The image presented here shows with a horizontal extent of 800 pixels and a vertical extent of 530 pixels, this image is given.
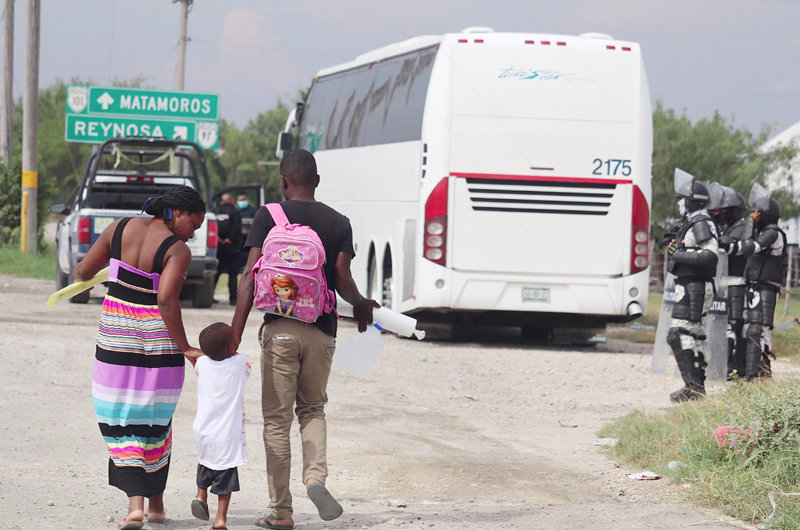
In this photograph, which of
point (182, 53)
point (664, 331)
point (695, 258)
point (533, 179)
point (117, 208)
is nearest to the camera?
point (695, 258)

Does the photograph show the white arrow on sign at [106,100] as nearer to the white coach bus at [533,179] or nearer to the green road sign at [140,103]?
the green road sign at [140,103]

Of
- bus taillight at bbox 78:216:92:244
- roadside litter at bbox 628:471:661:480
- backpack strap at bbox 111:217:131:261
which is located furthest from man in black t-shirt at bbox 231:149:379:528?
bus taillight at bbox 78:216:92:244

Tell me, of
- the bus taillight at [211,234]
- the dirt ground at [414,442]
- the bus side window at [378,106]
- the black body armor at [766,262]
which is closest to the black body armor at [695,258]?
the black body armor at [766,262]

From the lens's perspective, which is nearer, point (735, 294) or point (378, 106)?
point (735, 294)

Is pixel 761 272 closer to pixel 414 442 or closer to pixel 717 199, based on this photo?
pixel 717 199

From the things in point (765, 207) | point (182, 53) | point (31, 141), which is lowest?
point (765, 207)

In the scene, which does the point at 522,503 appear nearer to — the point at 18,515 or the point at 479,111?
the point at 18,515

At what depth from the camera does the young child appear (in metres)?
5.46

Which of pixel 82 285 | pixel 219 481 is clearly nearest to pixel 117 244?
pixel 82 285

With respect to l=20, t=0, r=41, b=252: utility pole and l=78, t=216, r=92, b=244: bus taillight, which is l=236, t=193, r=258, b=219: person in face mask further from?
l=20, t=0, r=41, b=252: utility pole

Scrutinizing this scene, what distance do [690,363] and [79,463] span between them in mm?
5656

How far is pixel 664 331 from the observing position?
11938 millimetres

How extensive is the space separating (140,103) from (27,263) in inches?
217

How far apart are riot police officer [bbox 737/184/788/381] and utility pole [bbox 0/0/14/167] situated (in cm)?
2199
